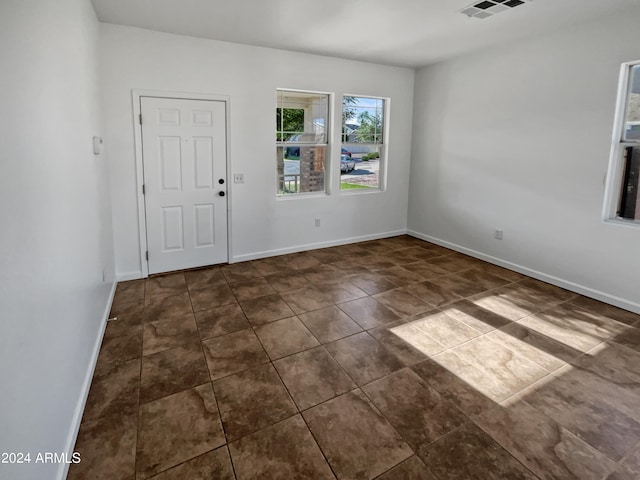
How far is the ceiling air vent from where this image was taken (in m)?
3.11

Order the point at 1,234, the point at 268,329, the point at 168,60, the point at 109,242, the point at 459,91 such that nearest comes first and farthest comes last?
the point at 1,234 → the point at 268,329 → the point at 109,242 → the point at 168,60 → the point at 459,91

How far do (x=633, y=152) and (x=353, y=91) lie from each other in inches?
128

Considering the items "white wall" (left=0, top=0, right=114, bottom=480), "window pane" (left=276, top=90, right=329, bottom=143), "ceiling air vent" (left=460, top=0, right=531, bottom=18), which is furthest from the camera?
"window pane" (left=276, top=90, right=329, bottom=143)

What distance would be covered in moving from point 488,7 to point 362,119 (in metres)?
2.47

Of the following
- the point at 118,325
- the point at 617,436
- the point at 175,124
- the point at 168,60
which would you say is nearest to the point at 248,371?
the point at 118,325

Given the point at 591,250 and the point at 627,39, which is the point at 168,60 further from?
the point at 591,250

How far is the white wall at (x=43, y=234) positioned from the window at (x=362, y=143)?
349 centimetres

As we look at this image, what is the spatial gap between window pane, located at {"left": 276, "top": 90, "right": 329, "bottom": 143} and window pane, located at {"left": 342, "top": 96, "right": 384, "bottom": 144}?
35 cm

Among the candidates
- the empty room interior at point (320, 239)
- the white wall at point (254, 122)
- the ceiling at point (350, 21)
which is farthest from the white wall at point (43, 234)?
the white wall at point (254, 122)

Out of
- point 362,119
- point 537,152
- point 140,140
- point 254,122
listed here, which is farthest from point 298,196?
point 537,152

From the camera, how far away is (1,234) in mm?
1107

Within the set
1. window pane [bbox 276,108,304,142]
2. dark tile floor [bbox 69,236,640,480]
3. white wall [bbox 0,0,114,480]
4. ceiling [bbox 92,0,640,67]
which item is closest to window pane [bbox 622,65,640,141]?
ceiling [bbox 92,0,640,67]

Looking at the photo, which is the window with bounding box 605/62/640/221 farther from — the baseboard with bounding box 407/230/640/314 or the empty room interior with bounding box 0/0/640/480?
the baseboard with bounding box 407/230/640/314

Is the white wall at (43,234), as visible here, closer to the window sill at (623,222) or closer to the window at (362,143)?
the window at (362,143)
